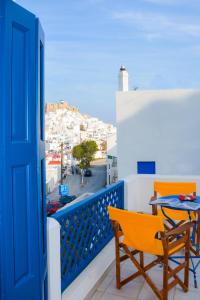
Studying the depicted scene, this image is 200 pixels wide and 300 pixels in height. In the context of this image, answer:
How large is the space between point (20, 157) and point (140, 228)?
1.20 m

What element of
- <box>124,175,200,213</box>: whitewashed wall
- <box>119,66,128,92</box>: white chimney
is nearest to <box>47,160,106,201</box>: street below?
<box>119,66,128,92</box>: white chimney

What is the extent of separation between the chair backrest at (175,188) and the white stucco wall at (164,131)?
628cm

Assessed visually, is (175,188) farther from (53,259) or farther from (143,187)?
(53,259)

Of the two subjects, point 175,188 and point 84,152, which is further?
point 84,152

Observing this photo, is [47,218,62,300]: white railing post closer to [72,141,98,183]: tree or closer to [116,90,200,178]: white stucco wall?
[116,90,200,178]: white stucco wall

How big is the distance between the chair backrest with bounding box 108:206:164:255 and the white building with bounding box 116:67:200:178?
7.76m

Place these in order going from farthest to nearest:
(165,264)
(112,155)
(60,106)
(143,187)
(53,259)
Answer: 1. (60,106)
2. (112,155)
3. (143,187)
4. (165,264)
5. (53,259)

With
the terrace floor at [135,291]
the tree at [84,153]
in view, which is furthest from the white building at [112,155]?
the terrace floor at [135,291]

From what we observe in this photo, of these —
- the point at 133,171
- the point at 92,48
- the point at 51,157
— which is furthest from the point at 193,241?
the point at 51,157

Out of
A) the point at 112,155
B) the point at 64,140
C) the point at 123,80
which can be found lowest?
the point at 112,155

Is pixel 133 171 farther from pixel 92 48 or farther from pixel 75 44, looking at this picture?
pixel 75 44

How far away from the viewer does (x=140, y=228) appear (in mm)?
2301

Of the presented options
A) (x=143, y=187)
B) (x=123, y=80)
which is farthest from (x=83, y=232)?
(x=123, y=80)

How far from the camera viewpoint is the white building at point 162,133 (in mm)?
9875
